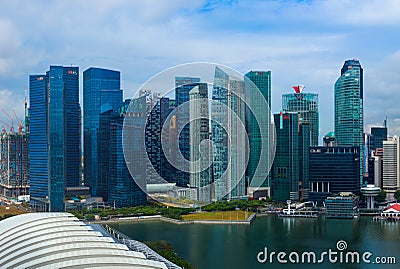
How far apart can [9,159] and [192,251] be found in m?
9.58

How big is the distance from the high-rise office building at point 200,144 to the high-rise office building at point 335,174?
5690 mm

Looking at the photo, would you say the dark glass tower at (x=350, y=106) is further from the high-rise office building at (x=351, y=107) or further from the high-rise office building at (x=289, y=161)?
the high-rise office building at (x=289, y=161)

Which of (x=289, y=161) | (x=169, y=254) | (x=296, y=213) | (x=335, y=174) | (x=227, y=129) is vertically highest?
(x=227, y=129)

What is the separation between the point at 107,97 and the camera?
13.4m

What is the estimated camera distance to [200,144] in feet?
17.7

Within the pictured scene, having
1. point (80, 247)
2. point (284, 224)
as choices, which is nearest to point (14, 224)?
point (80, 247)

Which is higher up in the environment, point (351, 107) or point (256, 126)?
point (351, 107)

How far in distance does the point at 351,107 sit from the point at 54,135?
788 cm

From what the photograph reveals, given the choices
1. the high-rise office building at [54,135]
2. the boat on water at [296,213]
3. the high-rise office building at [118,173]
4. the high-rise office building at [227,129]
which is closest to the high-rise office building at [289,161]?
the boat on water at [296,213]

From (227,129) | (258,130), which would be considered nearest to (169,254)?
(227,129)

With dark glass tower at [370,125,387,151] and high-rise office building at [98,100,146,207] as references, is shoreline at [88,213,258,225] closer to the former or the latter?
high-rise office building at [98,100,146,207]

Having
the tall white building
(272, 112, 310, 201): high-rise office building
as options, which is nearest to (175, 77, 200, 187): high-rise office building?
(272, 112, 310, 201): high-rise office building

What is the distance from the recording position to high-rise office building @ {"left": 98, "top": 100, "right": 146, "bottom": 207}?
421 inches

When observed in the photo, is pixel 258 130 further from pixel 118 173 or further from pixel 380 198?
pixel 380 198
